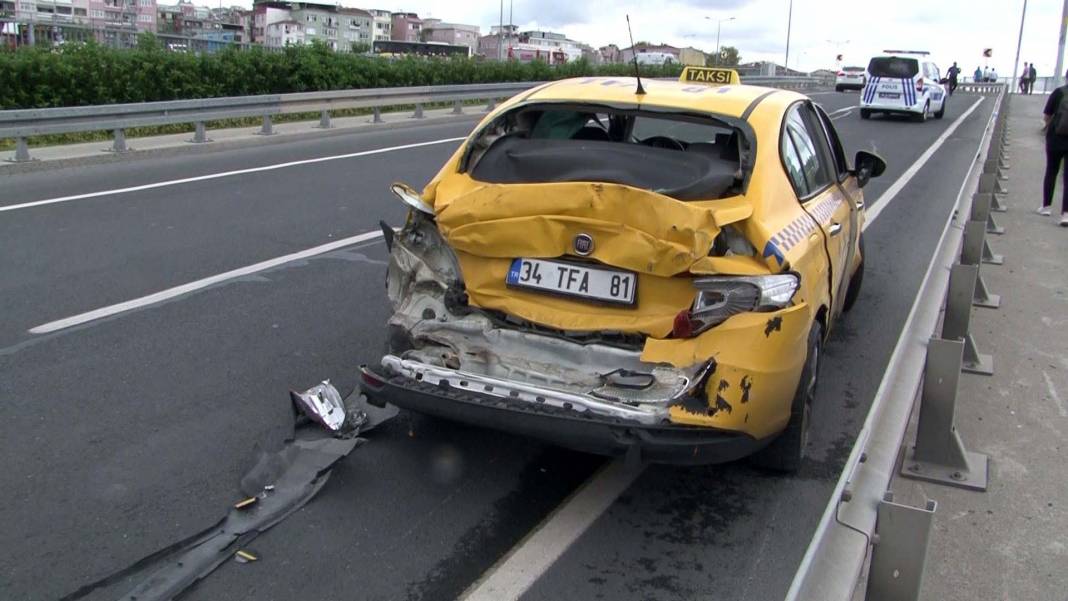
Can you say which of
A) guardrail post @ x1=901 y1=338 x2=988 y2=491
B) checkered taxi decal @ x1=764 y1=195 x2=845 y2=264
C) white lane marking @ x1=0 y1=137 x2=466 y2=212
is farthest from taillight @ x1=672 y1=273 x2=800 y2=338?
white lane marking @ x1=0 y1=137 x2=466 y2=212

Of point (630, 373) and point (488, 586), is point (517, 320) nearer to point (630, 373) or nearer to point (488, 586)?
point (630, 373)

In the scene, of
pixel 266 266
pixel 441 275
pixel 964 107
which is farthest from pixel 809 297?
pixel 964 107

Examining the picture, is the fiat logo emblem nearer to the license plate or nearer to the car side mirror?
the license plate

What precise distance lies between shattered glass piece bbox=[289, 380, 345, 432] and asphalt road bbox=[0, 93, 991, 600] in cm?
14

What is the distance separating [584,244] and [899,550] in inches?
77.2

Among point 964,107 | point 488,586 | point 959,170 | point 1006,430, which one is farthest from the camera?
point 964,107

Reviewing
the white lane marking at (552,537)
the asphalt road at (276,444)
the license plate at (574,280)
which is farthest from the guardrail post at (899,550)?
the license plate at (574,280)

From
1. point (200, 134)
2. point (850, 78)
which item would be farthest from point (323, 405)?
point (850, 78)

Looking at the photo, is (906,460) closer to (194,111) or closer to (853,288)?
(853,288)

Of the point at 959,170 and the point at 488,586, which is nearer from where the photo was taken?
the point at 488,586

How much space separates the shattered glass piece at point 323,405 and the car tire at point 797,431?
6.66 feet

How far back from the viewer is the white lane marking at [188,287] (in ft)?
19.5

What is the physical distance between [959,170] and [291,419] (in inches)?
603

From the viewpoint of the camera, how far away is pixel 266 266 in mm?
7520
